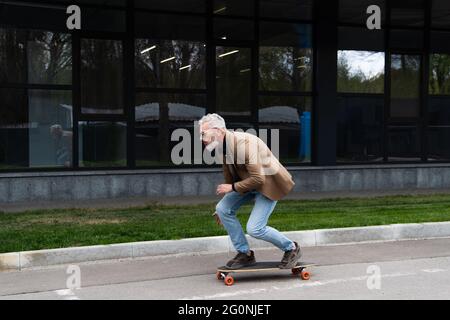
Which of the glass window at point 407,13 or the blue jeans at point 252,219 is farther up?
the glass window at point 407,13

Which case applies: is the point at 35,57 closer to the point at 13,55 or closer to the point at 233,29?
the point at 13,55

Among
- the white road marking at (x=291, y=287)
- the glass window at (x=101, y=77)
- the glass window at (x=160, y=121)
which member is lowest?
the white road marking at (x=291, y=287)

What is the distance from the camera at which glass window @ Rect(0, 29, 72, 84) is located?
12.0m

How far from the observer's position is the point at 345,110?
48.2 ft

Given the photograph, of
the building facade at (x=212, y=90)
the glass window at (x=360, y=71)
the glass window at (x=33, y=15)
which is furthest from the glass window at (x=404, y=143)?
the glass window at (x=33, y=15)

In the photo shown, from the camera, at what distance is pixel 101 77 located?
12.7m

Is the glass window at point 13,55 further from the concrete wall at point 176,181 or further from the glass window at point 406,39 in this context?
the glass window at point 406,39

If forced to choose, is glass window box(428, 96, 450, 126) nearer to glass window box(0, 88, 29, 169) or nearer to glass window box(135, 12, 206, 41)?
glass window box(135, 12, 206, 41)

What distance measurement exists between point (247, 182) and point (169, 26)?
8.07 metres

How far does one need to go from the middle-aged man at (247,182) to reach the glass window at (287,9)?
27.4 ft

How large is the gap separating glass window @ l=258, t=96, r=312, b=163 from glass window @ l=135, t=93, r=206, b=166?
1646mm

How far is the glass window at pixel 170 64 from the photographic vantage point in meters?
13.0

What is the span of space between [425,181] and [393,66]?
303cm

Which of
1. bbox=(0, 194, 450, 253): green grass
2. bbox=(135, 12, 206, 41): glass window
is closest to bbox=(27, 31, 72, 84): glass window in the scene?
bbox=(135, 12, 206, 41): glass window
